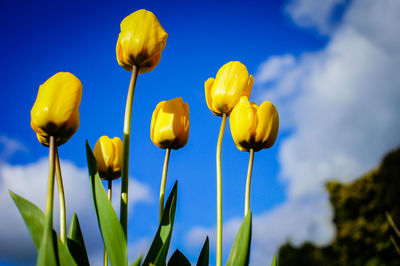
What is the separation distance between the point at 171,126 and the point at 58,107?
64 centimetres

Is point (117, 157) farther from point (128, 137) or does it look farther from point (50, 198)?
point (50, 198)

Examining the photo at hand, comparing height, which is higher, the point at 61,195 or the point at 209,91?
the point at 209,91

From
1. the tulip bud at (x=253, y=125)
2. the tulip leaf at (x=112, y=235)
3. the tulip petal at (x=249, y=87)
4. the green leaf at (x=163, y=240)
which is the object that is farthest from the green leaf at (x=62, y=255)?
the tulip petal at (x=249, y=87)

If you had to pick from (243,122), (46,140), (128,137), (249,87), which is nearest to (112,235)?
(128,137)

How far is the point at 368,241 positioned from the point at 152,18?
14.7 m

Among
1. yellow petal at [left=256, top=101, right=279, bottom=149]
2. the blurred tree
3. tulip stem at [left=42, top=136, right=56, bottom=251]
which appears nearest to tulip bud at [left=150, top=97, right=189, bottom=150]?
yellow petal at [left=256, top=101, right=279, bottom=149]

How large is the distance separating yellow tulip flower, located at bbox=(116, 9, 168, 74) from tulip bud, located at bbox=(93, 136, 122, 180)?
1.47 feet

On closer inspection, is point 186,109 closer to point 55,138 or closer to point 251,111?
point 251,111

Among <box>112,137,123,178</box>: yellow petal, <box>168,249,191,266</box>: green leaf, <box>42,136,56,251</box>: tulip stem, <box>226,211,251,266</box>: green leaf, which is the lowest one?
<box>226,211,251,266</box>: green leaf

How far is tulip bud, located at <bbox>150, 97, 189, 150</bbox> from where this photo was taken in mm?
2135

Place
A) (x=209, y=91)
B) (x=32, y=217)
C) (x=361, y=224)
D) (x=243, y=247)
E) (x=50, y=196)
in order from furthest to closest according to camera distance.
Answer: (x=361, y=224) < (x=209, y=91) < (x=243, y=247) < (x=32, y=217) < (x=50, y=196)

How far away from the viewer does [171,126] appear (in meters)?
2.13

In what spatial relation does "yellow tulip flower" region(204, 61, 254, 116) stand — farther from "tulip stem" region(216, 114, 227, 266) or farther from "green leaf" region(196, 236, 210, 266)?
"green leaf" region(196, 236, 210, 266)

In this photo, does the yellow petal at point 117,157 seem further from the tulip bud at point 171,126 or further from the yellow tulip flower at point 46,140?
the yellow tulip flower at point 46,140
